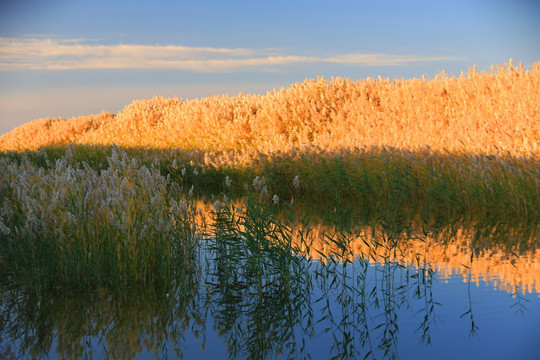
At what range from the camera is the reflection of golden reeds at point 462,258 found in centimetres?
605

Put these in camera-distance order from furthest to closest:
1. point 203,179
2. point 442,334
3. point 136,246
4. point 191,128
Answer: point 191,128, point 203,179, point 136,246, point 442,334

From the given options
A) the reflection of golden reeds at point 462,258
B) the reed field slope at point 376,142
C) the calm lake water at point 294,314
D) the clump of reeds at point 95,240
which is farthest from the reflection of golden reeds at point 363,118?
the clump of reeds at point 95,240

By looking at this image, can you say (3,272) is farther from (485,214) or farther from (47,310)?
(485,214)

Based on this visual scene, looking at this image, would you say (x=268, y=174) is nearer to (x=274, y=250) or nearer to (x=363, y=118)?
(x=363, y=118)

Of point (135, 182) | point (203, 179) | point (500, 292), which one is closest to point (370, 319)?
point (500, 292)

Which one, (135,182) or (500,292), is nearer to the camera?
(500,292)

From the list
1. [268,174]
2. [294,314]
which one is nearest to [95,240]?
[294,314]

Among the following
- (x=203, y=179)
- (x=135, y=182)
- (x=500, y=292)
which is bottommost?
(x=203, y=179)

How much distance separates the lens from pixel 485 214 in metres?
10.1

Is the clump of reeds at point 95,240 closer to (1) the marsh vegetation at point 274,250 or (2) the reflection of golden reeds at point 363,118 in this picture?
(1) the marsh vegetation at point 274,250

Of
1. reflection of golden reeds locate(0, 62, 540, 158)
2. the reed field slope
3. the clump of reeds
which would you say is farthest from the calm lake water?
reflection of golden reeds locate(0, 62, 540, 158)

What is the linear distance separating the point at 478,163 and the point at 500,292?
5611 mm

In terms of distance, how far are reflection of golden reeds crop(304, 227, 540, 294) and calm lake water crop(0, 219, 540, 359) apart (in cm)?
3

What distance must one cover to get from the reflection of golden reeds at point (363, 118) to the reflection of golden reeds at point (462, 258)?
11.9ft
